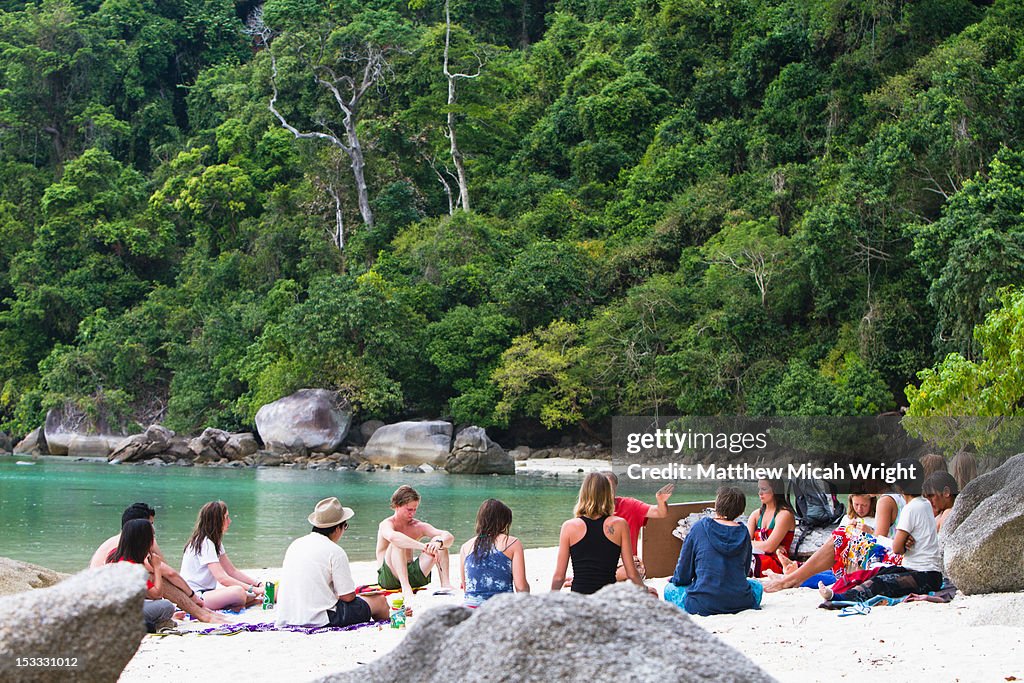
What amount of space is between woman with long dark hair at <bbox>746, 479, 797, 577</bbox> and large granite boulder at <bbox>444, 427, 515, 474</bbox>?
65.6 ft

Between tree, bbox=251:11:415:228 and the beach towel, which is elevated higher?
tree, bbox=251:11:415:228

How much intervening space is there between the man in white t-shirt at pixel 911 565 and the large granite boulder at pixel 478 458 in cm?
2126

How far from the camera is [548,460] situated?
29234 mm

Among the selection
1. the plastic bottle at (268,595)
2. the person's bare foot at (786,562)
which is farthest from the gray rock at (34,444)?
the person's bare foot at (786,562)

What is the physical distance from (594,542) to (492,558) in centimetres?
68

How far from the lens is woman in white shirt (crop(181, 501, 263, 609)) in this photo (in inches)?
278

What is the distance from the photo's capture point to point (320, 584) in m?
6.18

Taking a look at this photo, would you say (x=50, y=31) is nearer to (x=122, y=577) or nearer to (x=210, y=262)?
(x=210, y=262)

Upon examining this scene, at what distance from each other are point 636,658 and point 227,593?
529 cm

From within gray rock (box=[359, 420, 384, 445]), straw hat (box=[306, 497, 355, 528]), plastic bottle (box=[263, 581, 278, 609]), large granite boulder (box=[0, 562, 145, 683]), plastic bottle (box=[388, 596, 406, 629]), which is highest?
large granite boulder (box=[0, 562, 145, 683])

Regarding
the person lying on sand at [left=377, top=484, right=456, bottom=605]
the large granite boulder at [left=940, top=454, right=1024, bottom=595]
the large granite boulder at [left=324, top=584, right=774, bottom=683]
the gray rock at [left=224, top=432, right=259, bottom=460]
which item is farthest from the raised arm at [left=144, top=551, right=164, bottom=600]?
the gray rock at [left=224, top=432, right=259, bottom=460]

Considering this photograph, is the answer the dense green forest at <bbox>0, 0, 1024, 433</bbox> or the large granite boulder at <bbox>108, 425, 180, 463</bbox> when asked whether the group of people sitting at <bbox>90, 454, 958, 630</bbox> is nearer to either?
the dense green forest at <bbox>0, 0, 1024, 433</bbox>

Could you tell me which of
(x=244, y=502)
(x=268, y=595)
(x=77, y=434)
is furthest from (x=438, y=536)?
(x=77, y=434)

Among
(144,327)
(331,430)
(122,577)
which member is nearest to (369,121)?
(144,327)
